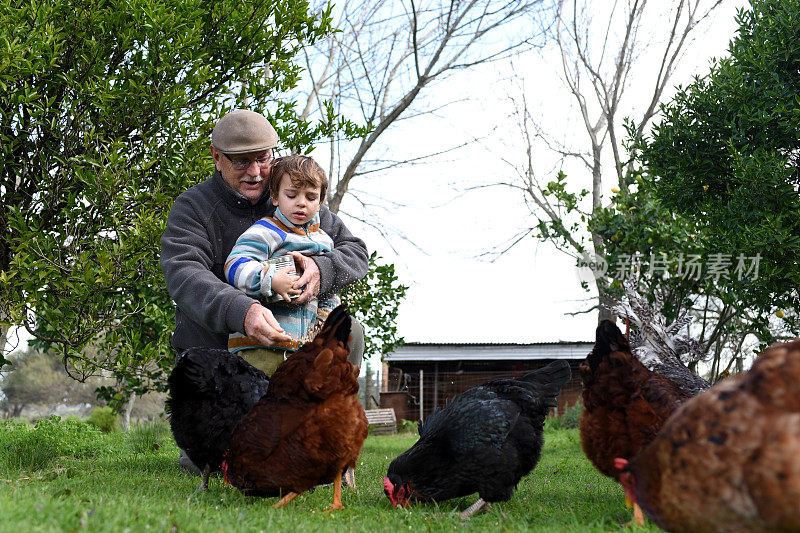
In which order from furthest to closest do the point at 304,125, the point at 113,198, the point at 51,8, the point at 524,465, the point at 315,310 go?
1. the point at 304,125
2. the point at 113,198
3. the point at 51,8
4. the point at 524,465
5. the point at 315,310

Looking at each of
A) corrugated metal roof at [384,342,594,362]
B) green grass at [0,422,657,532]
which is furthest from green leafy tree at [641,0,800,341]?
corrugated metal roof at [384,342,594,362]

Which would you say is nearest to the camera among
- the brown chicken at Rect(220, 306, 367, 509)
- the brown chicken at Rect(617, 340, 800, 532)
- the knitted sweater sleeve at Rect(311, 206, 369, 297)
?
the brown chicken at Rect(617, 340, 800, 532)

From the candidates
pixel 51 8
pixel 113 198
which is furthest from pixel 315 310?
pixel 51 8

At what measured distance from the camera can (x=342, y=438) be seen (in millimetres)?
3434

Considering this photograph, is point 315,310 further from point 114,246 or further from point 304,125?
point 304,125

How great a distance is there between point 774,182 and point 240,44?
5.95 m

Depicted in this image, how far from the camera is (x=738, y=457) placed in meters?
1.76

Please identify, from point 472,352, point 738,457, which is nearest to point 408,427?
point 472,352

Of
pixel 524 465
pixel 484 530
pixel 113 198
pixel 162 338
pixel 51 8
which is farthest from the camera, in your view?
pixel 162 338

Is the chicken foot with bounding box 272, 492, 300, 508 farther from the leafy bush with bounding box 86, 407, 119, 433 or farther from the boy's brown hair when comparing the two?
the leafy bush with bounding box 86, 407, 119, 433

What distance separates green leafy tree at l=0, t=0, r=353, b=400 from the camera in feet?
17.3

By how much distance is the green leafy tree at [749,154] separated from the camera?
656 cm

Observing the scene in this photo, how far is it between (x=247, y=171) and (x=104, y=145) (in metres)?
2.03

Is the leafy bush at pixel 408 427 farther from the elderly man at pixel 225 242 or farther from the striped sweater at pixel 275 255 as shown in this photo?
the striped sweater at pixel 275 255
